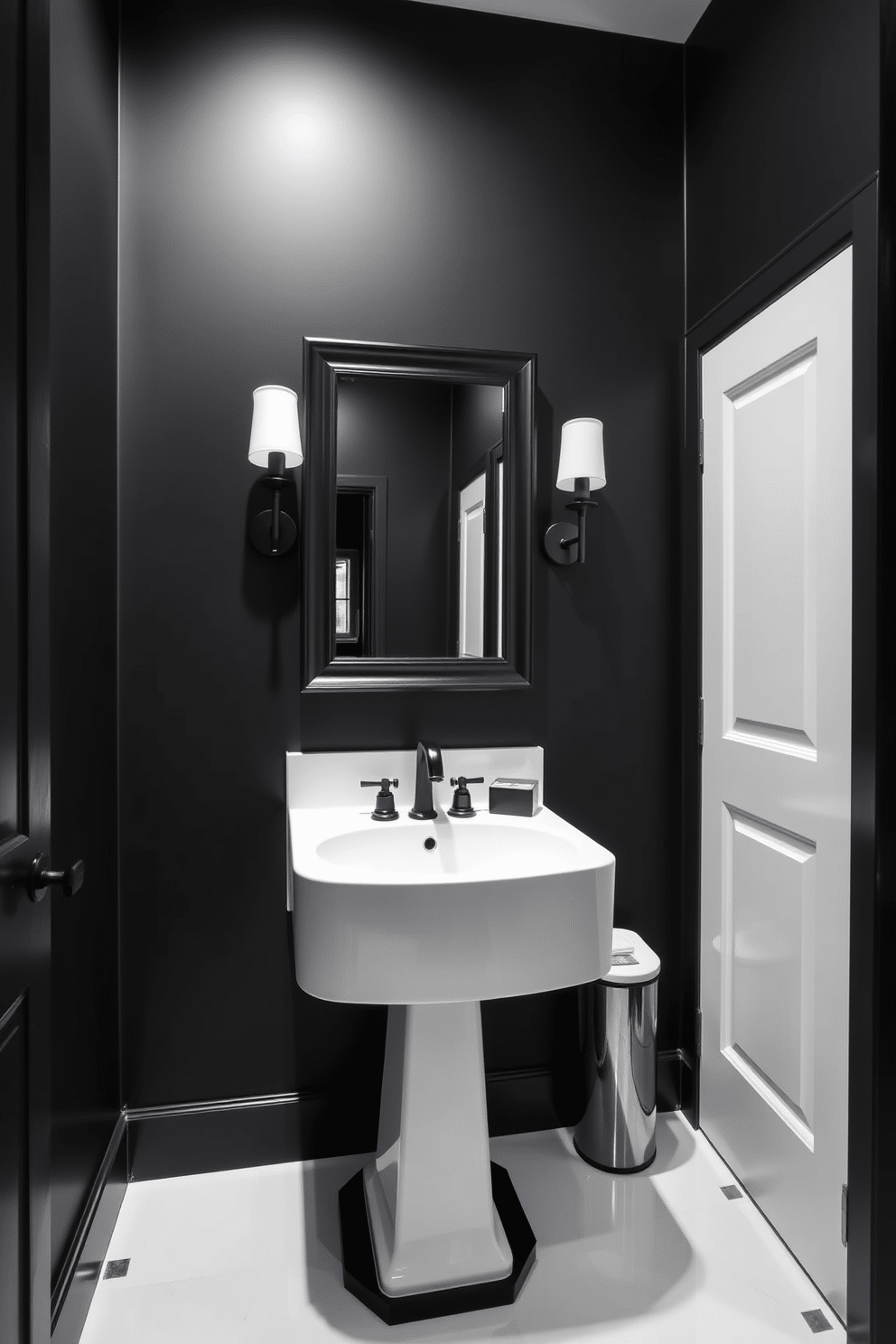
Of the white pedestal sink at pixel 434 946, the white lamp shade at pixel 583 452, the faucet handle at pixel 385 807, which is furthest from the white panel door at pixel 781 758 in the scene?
the faucet handle at pixel 385 807

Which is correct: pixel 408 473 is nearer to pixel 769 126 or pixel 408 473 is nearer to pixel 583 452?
pixel 583 452

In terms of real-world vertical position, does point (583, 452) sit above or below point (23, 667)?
above

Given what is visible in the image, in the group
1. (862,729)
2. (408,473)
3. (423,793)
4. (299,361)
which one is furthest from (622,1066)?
(299,361)

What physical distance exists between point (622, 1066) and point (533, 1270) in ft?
1.42

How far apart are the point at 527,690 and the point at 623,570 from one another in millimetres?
387

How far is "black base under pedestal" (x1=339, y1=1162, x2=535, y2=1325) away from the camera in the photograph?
140 centimetres

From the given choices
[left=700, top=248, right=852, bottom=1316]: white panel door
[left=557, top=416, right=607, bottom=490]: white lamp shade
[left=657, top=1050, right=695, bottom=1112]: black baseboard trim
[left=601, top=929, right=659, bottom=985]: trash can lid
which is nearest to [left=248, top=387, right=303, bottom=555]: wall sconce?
[left=557, top=416, right=607, bottom=490]: white lamp shade

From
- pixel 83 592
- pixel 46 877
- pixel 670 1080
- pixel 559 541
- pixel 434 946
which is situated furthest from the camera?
pixel 670 1080

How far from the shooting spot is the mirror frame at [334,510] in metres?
1.78

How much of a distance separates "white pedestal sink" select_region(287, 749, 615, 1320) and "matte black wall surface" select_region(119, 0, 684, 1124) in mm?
218

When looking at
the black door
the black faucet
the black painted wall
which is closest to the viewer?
the black door

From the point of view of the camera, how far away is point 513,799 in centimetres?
174

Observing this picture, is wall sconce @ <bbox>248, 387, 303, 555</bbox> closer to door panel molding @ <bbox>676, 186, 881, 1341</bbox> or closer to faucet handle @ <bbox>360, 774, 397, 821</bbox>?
faucet handle @ <bbox>360, 774, 397, 821</bbox>

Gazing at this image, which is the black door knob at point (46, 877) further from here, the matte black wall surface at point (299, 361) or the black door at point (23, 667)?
the matte black wall surface at point (299, 361)
